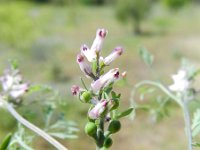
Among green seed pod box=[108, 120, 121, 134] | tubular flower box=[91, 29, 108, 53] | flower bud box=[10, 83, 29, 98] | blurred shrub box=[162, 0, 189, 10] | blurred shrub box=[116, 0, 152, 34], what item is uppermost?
blurred shrub box=[162, 0, 189, 10]

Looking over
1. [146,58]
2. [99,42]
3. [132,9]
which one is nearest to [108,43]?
[132,9]

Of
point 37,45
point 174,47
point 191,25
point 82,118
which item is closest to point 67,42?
point 37,45

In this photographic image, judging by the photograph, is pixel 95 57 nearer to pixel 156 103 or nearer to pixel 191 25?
pixel 156 103

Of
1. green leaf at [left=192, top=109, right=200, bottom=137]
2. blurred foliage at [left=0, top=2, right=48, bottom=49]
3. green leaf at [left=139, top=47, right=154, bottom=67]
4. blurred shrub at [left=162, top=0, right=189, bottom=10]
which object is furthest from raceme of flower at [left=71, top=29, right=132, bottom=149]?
blurred shrub at [left=162, top=0, right=189, bottom=10]

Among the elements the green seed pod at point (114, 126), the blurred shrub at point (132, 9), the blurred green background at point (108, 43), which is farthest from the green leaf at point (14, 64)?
the blurred shrub at point (132, 9)

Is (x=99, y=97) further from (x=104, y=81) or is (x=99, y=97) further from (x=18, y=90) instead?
(x=18, y=90)

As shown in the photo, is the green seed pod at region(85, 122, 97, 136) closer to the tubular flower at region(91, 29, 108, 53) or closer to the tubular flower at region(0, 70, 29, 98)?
the tubular flower at region(91, 29, 108, 53)
